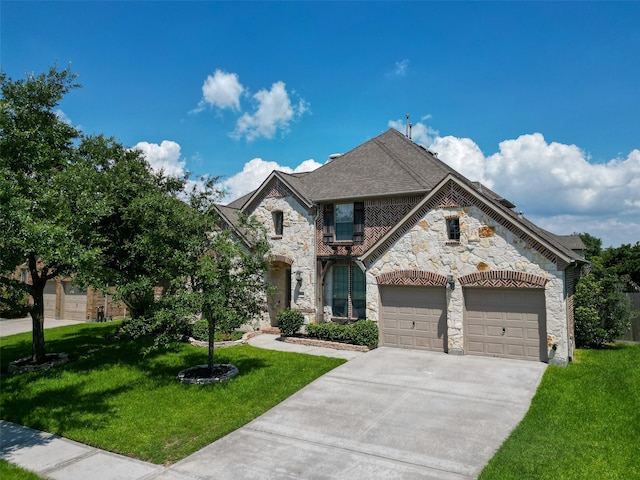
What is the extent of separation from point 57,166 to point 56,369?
258 inches

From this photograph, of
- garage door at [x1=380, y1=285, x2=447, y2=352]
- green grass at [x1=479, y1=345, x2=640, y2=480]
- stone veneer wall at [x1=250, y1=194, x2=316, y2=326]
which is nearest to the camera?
green grass at [x1=479, y1=345, x2=640, y2=480]

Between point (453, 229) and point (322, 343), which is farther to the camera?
point (322, 343)

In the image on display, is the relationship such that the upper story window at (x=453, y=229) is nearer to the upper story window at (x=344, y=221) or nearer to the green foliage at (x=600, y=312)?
the upper story window at (x=344, y=221)

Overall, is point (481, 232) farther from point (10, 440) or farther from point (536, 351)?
point (10, 440)

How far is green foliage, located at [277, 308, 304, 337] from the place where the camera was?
1764 cm

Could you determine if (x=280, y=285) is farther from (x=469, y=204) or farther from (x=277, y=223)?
(x=469, y=204)

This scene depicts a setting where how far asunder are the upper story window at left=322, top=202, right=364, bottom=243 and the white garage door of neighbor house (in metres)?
17.2

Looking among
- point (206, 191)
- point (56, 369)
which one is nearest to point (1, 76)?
A: point (206, 191)

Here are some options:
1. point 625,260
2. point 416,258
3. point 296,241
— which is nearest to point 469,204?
point 416,258

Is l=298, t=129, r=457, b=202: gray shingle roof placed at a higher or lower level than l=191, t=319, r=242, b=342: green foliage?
higher

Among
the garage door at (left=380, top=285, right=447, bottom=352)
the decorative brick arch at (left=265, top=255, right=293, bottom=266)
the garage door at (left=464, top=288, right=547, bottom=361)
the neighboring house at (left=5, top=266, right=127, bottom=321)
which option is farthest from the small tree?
the neighboring house at (left=5, top=266, right=127, bottom=321)

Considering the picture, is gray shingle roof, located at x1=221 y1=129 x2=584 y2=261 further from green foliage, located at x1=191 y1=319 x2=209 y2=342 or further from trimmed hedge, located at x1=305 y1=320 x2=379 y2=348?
trimmed hedge, located at x1=305 y1=320 x2=379 y2=348

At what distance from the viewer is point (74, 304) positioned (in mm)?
27250

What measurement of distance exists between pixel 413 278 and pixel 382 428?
7328 millimetres
